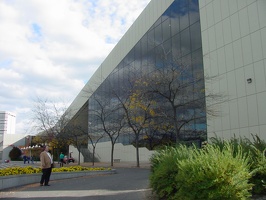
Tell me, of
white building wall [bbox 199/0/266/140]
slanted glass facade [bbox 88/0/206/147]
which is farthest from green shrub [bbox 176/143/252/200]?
white building wall [bbox 199/0/266/140]

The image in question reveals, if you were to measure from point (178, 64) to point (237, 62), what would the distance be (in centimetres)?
536

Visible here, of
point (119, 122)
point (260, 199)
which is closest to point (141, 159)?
point (119, 122)

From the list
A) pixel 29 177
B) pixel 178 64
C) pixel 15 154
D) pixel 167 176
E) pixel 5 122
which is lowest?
pixel 29 177

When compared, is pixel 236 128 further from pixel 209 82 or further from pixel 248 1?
pixel 248 1

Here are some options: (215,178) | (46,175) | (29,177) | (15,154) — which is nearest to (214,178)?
(215,178)

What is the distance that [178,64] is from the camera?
18.2m

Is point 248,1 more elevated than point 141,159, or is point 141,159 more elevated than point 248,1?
point 248,1

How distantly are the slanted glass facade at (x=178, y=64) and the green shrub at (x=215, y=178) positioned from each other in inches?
404

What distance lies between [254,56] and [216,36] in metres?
4.03

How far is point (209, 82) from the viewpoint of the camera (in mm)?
23062

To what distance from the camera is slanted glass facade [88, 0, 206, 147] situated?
19406 millimetres

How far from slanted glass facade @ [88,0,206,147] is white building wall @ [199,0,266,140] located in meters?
1.20

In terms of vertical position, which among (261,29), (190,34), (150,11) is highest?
(150,11)

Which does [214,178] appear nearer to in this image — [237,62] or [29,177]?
[29,177]
